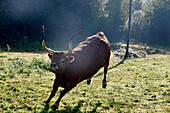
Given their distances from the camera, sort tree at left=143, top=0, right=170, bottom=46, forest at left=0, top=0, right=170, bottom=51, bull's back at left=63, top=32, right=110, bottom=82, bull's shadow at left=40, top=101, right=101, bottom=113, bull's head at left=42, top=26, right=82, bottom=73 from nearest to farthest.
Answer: bull's head at left=42, top=26, right=82, bottom=73, bull's shadow at left=40, top=101, right=101, bottom=113, bull's back at left=63, top=32, right=110, bottom=82, forest at left=0, top=0, right=170, bottom=51, tree at left=143, top=0, right=170, bottom=46

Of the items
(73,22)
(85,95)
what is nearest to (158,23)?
(73,22)

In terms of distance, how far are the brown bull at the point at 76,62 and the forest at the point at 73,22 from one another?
53.2 ft

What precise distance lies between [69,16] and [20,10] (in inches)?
319

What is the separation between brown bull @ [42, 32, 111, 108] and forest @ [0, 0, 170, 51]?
53.2 feet

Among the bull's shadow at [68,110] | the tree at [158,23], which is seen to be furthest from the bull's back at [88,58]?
the tree at [158,23]

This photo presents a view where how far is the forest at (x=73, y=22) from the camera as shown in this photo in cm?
2653

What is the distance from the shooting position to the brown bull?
5.31 metres

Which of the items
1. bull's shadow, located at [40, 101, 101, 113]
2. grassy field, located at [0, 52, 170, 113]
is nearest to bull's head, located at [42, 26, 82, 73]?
grassy field, located at [0, 52, 170, 113]

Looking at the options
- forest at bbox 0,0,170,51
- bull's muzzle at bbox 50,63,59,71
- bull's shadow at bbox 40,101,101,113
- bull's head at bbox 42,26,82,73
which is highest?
forest at bbox 0,0,170,51

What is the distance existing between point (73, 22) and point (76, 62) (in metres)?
26.5

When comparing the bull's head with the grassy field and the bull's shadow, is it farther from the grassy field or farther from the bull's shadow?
the bull's shadow

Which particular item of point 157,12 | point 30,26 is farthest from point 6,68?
point 157,12

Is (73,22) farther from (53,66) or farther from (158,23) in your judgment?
(53,66)

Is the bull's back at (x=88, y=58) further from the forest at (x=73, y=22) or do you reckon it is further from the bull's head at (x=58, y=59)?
the forest at (x=73, y=22)
